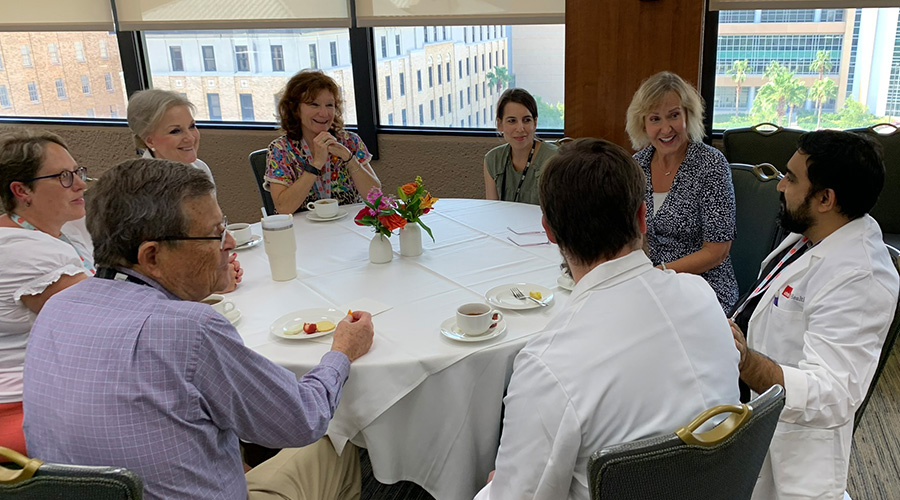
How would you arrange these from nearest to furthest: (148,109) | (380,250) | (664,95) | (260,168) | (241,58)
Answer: (380,250) → (664,95) → (148,109) → (260,168) → (241,58)

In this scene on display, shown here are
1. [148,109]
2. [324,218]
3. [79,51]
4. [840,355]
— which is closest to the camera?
[840,355]

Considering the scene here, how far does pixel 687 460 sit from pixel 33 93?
5.70m

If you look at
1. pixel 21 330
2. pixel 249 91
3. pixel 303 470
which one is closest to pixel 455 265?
pixel 303 470

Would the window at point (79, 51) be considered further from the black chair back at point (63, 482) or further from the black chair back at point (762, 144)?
the black chair back at point (63, 482)

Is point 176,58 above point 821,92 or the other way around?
above

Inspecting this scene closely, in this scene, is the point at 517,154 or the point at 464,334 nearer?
the point at 464,334

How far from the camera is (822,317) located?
5.11 feet

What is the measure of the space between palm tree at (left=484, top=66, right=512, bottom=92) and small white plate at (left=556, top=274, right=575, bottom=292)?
240 cm

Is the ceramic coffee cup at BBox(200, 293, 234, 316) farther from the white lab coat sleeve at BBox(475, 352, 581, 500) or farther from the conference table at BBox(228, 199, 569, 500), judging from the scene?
the white lab coat sleeve at BBox(475, 352, 581, 500)

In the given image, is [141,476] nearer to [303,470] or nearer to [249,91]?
[303,470]

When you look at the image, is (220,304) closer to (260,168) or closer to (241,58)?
(260,168)

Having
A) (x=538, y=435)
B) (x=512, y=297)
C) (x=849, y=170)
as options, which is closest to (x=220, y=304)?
(x=512, y=297)

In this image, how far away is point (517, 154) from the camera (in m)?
3.29

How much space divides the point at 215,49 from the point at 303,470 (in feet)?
12.2
